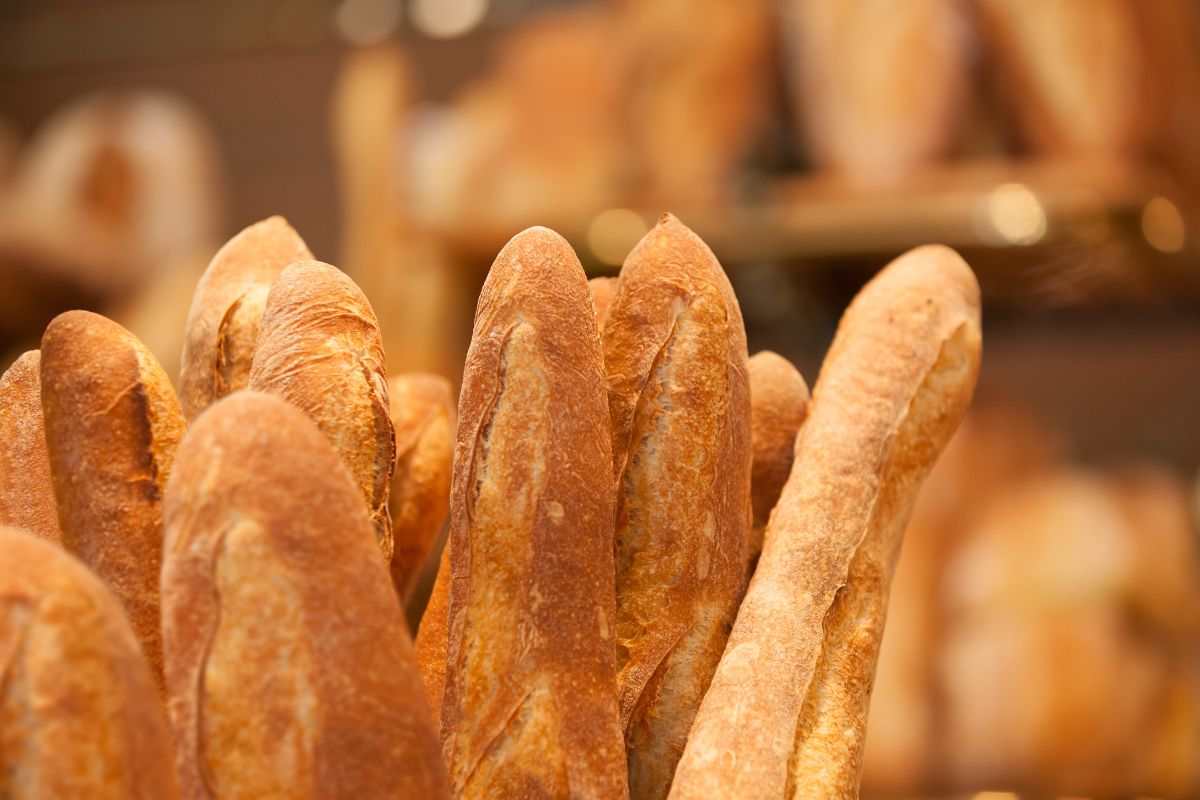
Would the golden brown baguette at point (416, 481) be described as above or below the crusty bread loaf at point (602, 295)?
below

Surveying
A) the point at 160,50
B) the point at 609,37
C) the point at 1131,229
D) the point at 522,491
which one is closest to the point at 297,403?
the point at 522,491

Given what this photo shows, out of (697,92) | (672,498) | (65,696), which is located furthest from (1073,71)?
(65,696)

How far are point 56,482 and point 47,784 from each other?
0.17 m

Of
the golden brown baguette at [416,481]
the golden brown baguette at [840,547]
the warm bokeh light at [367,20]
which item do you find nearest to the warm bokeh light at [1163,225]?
the golden brown baguette at [840,547]

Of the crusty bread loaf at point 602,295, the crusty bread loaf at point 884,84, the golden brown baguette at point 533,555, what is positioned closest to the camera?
the golden brown baguette at point 533,555

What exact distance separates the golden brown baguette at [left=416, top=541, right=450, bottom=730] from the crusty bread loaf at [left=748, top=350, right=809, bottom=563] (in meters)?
0.13

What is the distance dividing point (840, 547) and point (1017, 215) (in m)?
0.93

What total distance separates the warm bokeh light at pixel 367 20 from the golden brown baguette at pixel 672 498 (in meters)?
1.74

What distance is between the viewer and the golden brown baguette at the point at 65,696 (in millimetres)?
346

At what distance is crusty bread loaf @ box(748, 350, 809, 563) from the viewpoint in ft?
1.98

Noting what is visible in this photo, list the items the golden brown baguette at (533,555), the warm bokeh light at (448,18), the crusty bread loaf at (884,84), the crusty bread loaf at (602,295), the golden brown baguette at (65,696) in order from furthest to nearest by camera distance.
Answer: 1. the warm bokeh light at (448,18)
2. the crusty bread loaf at (884,84)
3. the crusty bread loaf at (602,295)
4. the golden brown baguette at (533,555)
5. the golden brown baguette at (65,696)

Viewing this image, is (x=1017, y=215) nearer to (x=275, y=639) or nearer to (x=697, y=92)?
(x=697, y=92)

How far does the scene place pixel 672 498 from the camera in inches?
19.9

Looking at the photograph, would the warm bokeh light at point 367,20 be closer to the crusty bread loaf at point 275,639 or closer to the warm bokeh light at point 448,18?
the warm bokeh light at point 448,18
